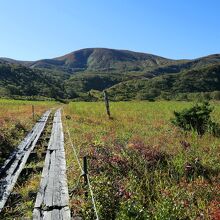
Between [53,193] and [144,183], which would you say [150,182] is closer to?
[144,183]

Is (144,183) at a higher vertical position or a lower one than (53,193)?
higher

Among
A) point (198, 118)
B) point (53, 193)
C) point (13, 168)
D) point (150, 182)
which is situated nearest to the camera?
point (53, 193)

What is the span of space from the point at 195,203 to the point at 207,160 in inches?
115

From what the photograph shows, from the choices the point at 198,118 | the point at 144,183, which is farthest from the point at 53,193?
the point at 198,118

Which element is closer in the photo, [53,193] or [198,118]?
[53,193]

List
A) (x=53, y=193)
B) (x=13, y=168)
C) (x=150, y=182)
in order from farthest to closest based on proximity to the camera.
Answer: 1. (x=13, y=168)
2. (x=150, y=182)
3. (x=53, y=193)

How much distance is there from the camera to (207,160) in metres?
10.1

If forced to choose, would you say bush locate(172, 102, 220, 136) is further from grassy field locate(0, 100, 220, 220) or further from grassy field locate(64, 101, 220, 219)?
grassy field locate(0, 100, 220, 220)

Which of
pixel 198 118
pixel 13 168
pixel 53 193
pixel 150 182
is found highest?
pixel 198 118

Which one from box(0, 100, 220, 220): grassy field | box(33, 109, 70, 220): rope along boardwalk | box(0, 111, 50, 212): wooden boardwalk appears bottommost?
box(0, 111, 50, 212): wooden boardwalk

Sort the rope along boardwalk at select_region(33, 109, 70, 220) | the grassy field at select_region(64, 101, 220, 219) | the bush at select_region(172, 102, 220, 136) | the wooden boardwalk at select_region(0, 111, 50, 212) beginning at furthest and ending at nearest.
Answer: the bush at select_region(172, 102, 220, 136), the wooden boardwalk at select_region(0, 111, 50, 212), the rope along boardwalk at select_region(33, 109, 70, 220), the grassy field at select_region(64, 101, 220, 219)

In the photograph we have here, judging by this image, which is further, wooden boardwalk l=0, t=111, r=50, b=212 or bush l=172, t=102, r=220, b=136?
bush l=172, t=102, r=220, b=136

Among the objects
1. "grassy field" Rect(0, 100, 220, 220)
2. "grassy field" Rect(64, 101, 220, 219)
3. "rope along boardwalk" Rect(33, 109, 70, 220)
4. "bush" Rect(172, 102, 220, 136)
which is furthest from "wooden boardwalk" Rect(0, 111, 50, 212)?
"bush" Rect(172, 102, 220, 136)

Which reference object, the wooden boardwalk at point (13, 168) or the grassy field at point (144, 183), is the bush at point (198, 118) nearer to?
the grassy field at point (144, 183)
